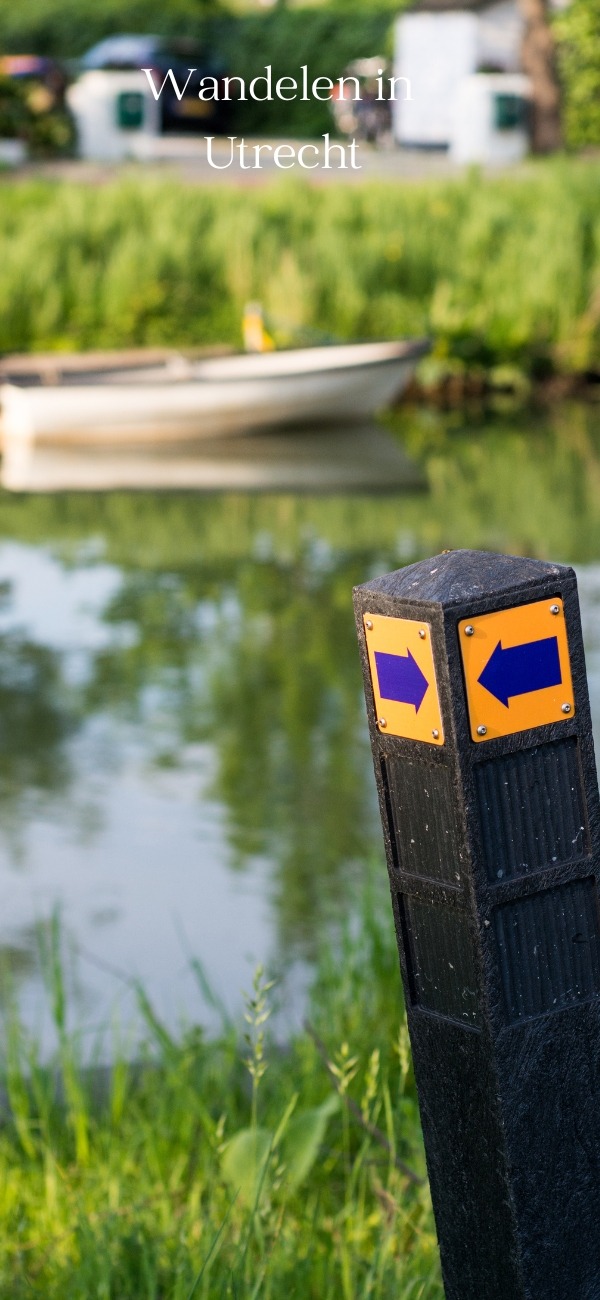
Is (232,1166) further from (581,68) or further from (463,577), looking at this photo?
(581,68)

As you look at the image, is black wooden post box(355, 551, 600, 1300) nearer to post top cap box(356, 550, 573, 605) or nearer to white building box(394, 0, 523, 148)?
post top cap box(356, 550, 573, 605)

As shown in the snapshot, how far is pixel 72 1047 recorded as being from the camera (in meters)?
3.04

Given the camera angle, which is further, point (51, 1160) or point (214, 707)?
point (214, 707)

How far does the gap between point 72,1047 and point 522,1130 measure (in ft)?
5.18

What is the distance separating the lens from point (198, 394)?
14516mm

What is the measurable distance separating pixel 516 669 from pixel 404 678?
0.10 m

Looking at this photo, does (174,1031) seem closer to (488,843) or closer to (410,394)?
(488,843)

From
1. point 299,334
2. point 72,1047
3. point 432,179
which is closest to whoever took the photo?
point 72,1047

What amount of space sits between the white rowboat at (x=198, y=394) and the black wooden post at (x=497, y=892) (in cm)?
1296

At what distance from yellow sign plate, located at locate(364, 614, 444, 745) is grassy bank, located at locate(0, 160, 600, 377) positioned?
14.7m

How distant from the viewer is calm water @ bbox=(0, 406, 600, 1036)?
496 cm

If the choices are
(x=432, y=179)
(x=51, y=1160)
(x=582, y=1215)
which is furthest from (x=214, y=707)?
(x=432, y=179)

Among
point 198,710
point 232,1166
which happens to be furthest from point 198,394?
point 232,1166

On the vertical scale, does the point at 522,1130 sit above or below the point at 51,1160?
above
